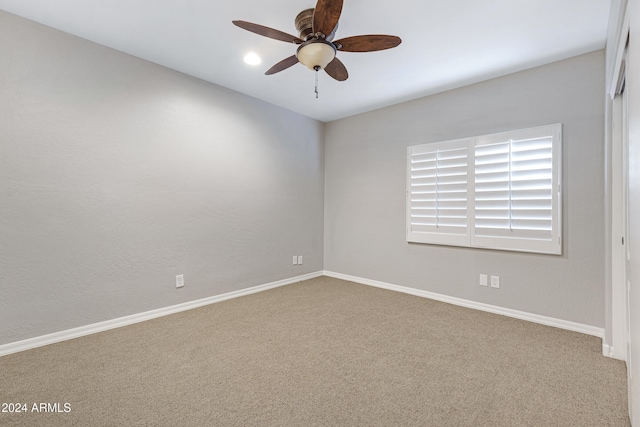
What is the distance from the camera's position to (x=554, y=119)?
2.90 m

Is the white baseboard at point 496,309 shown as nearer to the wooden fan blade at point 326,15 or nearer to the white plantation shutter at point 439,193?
the white plantation shutter at point 439,193

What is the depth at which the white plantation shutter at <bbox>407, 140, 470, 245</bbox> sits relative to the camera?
3486 mm

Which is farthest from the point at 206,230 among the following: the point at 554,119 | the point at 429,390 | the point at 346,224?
the point at 554,119

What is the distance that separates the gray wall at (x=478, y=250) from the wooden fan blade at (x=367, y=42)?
75.9 inches

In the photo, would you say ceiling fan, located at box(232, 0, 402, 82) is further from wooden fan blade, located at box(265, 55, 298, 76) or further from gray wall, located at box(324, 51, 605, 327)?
gray wall, located at box(324, 51, 605, 327)

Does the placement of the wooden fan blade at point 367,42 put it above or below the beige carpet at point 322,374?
above

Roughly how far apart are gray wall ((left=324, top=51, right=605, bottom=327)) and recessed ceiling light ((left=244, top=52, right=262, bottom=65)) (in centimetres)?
202

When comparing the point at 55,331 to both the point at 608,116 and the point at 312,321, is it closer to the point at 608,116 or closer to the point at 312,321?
the point at 312,321

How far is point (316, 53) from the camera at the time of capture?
199 centimetres

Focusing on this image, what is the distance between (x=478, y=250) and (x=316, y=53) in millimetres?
2753

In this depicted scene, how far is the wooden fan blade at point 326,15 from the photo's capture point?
1.66m

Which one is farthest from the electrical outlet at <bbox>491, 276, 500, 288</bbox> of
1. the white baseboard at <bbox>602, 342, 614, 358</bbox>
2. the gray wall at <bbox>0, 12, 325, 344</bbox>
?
the gray wall at <bbox>0, 12, 325, 344</bbox>

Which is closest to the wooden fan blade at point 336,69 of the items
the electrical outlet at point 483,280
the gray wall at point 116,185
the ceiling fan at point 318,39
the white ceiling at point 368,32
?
the ceiling fan at point 318,39

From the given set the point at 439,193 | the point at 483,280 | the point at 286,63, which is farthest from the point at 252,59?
the point at 483,280
